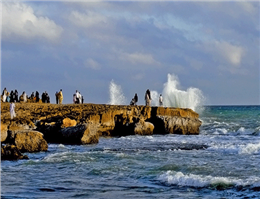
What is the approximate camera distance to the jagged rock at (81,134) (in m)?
22.5

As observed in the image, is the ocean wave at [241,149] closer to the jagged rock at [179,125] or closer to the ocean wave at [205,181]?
the ocean wave at [205,181]

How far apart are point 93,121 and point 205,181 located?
17.9 m

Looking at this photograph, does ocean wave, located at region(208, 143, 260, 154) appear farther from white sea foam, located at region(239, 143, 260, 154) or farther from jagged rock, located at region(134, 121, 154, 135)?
jagged rock, located at region(134, 121, 154, 135)

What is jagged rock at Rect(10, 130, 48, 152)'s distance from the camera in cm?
1889

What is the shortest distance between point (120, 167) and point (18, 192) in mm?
4962

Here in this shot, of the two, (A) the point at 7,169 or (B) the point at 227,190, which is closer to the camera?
(B) the point at 227,190

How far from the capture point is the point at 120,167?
1512 centimetres

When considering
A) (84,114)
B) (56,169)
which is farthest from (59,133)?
(56,169)

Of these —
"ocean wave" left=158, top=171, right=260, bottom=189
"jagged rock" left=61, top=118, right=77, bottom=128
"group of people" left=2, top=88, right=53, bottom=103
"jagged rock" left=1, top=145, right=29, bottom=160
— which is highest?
"group of people" left=2, top=88, right=53, bottom=103

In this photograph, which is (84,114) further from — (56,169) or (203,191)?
(203,191)

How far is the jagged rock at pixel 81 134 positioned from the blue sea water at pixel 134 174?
6.81 feet

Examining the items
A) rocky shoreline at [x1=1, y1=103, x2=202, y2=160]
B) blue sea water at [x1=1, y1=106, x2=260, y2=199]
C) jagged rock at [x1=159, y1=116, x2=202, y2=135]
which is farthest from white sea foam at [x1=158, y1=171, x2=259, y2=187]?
jagged rock at [x1=159, y1=116, x2=202, y2=135]

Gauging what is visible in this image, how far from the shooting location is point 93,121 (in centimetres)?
2947

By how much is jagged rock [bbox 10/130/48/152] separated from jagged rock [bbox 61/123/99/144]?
323cm
